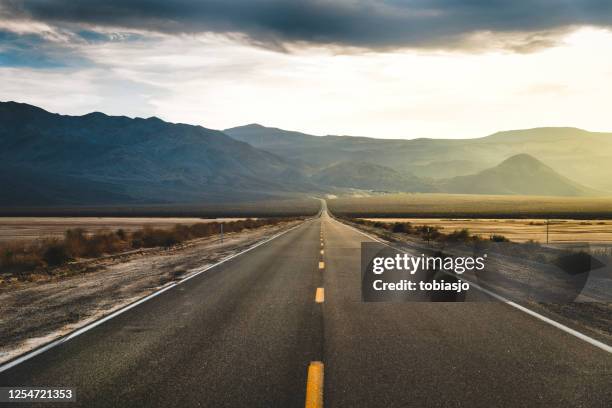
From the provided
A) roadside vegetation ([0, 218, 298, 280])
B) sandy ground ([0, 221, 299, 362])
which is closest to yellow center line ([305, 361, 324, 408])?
sandy ground ([0, 221, 299, 362])

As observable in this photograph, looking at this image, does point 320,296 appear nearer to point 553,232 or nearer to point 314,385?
point 314,385

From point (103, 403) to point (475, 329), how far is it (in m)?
5.73

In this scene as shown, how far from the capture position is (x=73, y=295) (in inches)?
504

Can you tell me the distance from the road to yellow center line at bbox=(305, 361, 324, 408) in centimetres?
7

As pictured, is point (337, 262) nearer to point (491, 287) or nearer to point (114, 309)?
point (491, 287)

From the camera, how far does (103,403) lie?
222 inches

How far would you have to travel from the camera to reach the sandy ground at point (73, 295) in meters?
8.90

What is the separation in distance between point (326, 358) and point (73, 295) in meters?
7.95

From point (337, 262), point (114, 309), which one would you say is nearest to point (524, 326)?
point (114, 309)

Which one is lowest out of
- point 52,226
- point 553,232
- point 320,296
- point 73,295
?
point 52,226

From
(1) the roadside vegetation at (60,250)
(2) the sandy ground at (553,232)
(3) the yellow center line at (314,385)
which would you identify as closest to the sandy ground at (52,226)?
(1) the roadside vegetation at (60,250)

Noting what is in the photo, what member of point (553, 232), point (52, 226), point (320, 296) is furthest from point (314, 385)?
point (52, 226)

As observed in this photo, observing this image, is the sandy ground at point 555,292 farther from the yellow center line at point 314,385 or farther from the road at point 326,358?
the yellow center line at point 314,385

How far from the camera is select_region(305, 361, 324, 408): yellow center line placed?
5.53m
